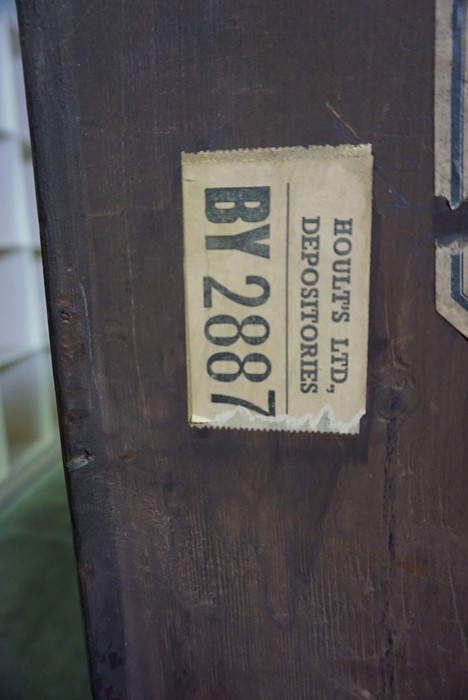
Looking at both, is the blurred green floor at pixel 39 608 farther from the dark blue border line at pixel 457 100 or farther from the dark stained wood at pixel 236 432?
the dark blue border line at pixel 457 100

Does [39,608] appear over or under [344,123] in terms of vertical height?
under

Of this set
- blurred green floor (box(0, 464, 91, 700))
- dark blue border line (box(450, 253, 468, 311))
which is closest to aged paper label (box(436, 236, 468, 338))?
dark blue border line (box(450, 253, 468, 311))

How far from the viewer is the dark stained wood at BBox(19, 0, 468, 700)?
371mm

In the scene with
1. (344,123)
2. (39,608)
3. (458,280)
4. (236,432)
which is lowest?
(39,608)

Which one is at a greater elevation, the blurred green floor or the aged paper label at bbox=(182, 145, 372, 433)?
the aged paper label at bbox=(182, 145, 372, 433)

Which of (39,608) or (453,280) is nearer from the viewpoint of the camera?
(453,280)

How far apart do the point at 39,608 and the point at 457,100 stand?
52.6 inches

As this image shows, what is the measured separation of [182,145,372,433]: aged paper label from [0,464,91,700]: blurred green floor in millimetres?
928

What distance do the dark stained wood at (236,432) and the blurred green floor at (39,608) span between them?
2.12 ft

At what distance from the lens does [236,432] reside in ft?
1.42

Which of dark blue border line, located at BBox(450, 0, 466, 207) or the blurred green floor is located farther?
the blurred green floor

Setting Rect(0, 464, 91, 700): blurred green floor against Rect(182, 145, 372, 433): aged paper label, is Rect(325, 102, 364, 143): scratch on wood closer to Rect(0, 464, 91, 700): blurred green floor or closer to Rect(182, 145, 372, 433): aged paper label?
Rect(182, 145, 372, 433): aged paper label

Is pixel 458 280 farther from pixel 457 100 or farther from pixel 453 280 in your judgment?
pixel 457 100

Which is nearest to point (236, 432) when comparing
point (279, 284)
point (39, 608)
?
point (279, 284)
